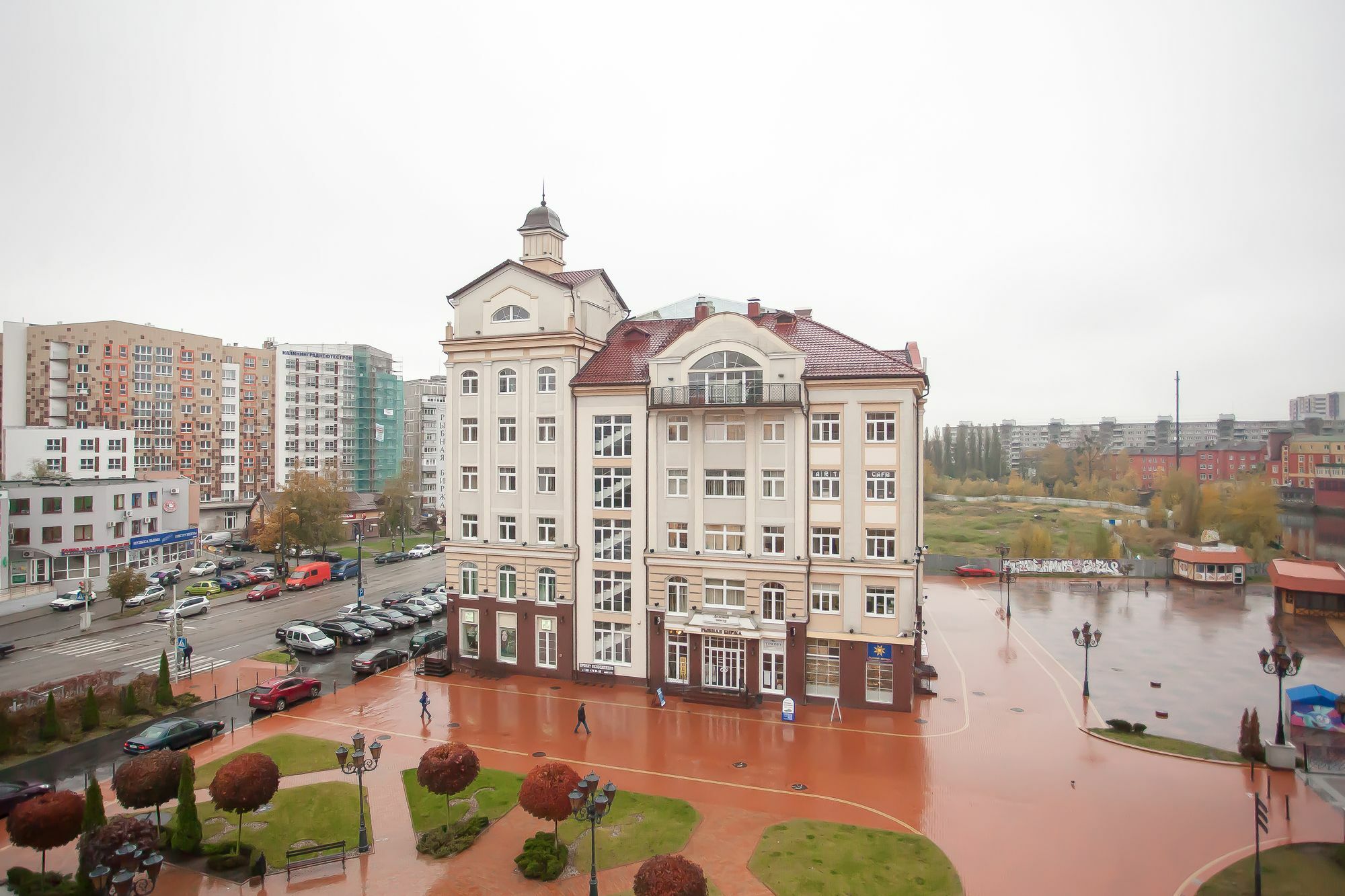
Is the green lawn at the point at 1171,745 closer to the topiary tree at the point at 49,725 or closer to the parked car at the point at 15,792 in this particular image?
the parked car at the point at 15,792

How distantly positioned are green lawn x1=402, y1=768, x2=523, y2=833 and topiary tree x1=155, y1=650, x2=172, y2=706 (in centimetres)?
1170

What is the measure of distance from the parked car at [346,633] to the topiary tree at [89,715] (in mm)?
11864

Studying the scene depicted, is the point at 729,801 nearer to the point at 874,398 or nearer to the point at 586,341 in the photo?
the point at 874,398

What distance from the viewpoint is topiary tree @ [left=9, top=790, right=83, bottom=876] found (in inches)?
555

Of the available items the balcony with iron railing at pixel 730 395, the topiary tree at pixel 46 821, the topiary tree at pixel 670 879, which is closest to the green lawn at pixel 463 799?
the topiary tree at pixel 46 821

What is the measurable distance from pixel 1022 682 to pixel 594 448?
797 inches

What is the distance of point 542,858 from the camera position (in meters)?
15.6

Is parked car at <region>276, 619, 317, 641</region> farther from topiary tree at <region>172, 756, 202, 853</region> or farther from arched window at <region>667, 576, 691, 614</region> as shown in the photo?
topiary tree at <region>172, 756, 202, 853</region>

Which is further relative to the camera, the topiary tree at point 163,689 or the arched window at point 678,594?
the arched window at point 678,594

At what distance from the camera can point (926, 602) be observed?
47.3 meters

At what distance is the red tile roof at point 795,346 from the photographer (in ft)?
88.4

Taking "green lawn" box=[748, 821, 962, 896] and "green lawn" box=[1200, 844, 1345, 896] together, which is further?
"green lawn" box=[748, 821, 962, 896]

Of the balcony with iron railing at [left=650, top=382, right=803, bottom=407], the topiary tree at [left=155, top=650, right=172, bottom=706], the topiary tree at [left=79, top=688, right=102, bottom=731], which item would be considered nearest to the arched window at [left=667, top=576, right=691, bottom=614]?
the balcony with iron railing at [left=650, top=382, right=803, bottom=407]

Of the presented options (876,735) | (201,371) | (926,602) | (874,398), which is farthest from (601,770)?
(201,371)
